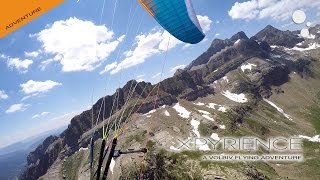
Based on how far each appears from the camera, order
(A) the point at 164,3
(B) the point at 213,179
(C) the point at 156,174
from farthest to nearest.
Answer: (C) the point at 156,174, (B) the point at 213,179, (A) the point at 164,3

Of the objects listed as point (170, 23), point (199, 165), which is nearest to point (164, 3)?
point (170, 23)

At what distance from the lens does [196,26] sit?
68.2ft

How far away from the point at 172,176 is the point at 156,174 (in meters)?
8.77

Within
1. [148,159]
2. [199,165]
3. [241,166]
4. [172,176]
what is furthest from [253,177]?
[148,159]

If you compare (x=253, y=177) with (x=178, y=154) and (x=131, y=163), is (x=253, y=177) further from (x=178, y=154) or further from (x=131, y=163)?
(x=131, y=163)

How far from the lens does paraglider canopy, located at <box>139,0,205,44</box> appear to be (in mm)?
20170

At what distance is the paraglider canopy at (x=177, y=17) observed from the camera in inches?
794

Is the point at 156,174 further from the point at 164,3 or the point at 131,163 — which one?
the point at 164,3

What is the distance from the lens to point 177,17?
67.6 ft

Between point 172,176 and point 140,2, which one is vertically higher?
point 140,2

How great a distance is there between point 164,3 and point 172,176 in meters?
170

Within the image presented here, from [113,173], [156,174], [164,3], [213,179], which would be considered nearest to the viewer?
[164,3]

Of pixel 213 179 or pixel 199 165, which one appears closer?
pixel 213 179

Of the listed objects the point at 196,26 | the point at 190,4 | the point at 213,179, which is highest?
the point at 190,4
